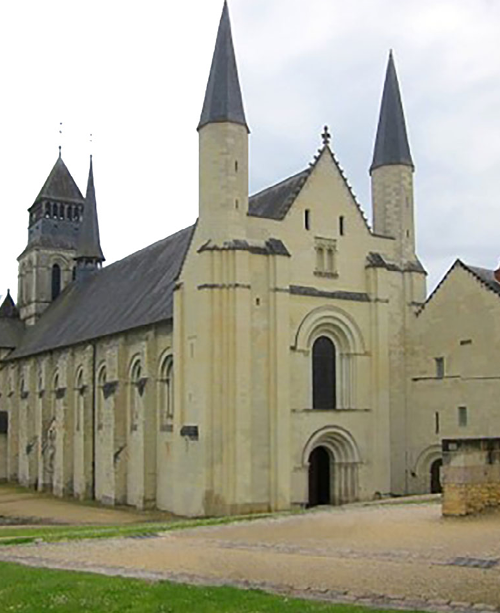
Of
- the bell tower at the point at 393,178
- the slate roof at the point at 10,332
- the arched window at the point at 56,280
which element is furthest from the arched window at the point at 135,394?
the arched window at the point at 56,280

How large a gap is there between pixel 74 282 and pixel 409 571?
55.1 m

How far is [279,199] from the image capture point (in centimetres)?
3666

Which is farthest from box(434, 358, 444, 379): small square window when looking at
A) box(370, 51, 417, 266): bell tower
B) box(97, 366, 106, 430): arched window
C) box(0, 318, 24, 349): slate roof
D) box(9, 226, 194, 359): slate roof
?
box(0, 318, 24, 349): slate roof

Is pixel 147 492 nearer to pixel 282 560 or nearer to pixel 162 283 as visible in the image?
pixel 162 283

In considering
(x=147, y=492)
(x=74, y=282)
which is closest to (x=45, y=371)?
(x=74, y=282)

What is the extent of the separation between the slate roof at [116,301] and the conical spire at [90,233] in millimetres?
2465

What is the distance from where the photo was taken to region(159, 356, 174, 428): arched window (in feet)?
125

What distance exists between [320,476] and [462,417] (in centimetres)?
644

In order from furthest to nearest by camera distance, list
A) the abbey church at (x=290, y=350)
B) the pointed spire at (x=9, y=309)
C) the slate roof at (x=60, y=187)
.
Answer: the pointed spire at (x=9, y=309) < the slate roof at (x=60, y=187) < the abbey church at (x=290, y=350)

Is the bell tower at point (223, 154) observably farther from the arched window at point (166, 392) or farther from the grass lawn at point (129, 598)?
the grass lawn at point (129, 598)

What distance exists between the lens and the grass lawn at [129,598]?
35.9ft

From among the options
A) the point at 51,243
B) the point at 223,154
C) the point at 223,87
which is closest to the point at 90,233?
the point at 51,243

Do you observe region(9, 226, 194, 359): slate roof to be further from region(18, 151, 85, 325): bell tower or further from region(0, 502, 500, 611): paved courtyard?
region(0, 502, 500, 611): paved courtyard

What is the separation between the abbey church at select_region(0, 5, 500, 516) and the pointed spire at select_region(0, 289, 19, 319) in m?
27.9
